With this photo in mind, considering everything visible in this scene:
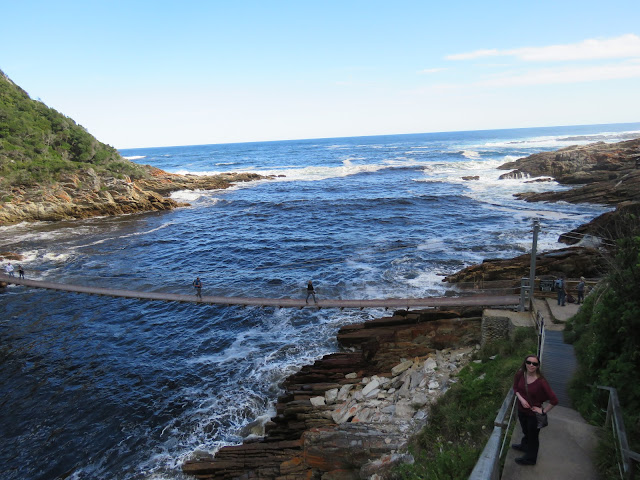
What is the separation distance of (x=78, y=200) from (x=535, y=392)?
49.5 metres

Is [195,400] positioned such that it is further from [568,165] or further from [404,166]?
[404,166]

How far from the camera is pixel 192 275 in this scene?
25.7 m

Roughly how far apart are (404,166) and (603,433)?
285 feet

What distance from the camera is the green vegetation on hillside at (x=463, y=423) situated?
21.7 feet

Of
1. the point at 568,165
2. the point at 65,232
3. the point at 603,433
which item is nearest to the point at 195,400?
the point at 603,433

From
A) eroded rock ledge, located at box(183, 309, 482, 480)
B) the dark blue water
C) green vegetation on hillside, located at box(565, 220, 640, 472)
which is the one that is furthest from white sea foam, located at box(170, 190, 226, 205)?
green vegetation on hillside, located at box(565, 220, 640, 472)

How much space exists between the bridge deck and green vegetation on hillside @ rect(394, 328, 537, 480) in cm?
453

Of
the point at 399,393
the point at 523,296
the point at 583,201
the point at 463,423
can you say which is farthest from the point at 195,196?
the point at 463,423

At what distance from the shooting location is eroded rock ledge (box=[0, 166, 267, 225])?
131 feet

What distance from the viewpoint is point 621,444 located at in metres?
4.83

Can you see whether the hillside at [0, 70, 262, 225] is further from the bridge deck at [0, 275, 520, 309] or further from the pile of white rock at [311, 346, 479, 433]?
the pile of white rock at [311, 346, 479, 433]

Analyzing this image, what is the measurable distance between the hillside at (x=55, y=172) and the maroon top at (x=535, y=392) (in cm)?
4803

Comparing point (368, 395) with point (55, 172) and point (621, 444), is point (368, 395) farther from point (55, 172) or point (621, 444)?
point (55, 172)

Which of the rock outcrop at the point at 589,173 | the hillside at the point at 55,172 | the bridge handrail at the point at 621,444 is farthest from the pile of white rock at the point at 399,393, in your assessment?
the hillside at the point at 55,172
